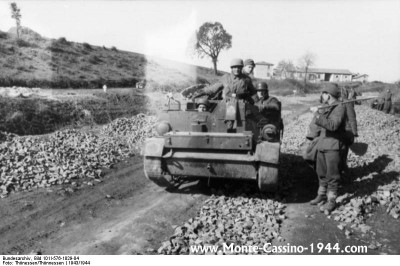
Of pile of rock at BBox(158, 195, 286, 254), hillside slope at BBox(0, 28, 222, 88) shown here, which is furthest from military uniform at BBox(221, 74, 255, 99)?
hillside slope at BBox(0, 28, 222, 88)

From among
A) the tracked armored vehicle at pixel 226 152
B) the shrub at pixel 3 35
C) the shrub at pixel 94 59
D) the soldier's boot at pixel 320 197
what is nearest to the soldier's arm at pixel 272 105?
the tracked armored vehicle at pixel 226 152

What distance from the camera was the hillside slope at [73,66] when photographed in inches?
731

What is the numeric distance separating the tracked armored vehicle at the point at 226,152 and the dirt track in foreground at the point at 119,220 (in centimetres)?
62

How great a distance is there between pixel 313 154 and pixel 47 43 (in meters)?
23.8

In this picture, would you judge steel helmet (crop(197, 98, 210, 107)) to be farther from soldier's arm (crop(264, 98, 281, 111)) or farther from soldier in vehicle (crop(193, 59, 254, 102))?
soldier's arm (crop(264, 98, 281, 111))

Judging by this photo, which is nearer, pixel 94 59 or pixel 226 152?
pixel 226 152

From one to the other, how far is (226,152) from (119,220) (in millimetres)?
2125

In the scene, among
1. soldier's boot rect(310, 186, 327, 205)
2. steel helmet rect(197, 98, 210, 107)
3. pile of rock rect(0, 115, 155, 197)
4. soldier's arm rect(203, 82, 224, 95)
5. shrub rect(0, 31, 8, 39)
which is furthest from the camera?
shrub rect(0, 31, 8, 39)

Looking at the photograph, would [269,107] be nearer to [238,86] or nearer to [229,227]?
[238,86]

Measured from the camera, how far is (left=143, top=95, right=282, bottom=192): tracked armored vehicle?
589cm

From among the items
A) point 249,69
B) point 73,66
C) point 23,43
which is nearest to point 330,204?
point 249,69

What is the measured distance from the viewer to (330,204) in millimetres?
6000

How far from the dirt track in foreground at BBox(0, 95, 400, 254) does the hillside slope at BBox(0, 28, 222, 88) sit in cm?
1232

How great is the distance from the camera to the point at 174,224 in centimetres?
564
